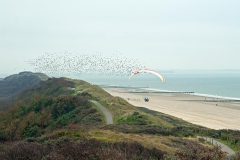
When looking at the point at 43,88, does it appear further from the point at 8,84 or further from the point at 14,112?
the point at 8,84

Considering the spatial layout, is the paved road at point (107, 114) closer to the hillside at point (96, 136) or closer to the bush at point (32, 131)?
the hillside at point (96, 136)

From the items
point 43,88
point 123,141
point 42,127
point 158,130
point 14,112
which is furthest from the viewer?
point 43,88

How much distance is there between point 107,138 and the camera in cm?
2719

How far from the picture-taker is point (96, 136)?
28.2 metres

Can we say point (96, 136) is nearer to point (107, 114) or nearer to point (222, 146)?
point (222, 146)

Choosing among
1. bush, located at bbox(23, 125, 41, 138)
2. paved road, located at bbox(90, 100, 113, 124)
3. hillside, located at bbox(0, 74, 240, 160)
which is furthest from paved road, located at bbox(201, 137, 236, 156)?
bush, located at bbox(23, 125, 41, 138)

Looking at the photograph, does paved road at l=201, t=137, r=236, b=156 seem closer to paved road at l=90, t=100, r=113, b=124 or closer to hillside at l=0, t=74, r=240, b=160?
hillside at l=0, t=74, r=240, b=160

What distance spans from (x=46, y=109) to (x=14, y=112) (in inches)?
472

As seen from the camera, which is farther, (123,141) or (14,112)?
(14,112)

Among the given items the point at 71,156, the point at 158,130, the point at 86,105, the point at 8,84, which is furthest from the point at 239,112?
the point at 8,84

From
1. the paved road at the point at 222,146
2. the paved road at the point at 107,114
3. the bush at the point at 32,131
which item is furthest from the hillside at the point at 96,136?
the paved road at the point at 222,146

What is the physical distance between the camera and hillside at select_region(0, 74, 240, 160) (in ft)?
71.4

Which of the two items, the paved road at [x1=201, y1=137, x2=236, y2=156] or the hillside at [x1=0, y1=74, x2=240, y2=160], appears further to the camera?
the paved road at [x1=201, y1=137, x2=236, y2=156]

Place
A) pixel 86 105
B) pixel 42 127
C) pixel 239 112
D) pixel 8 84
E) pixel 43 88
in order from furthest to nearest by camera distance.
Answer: pixel 8 84 < pixel 43 88 < pixel 239 112 < pixel 86 105 < pixel 42 127
